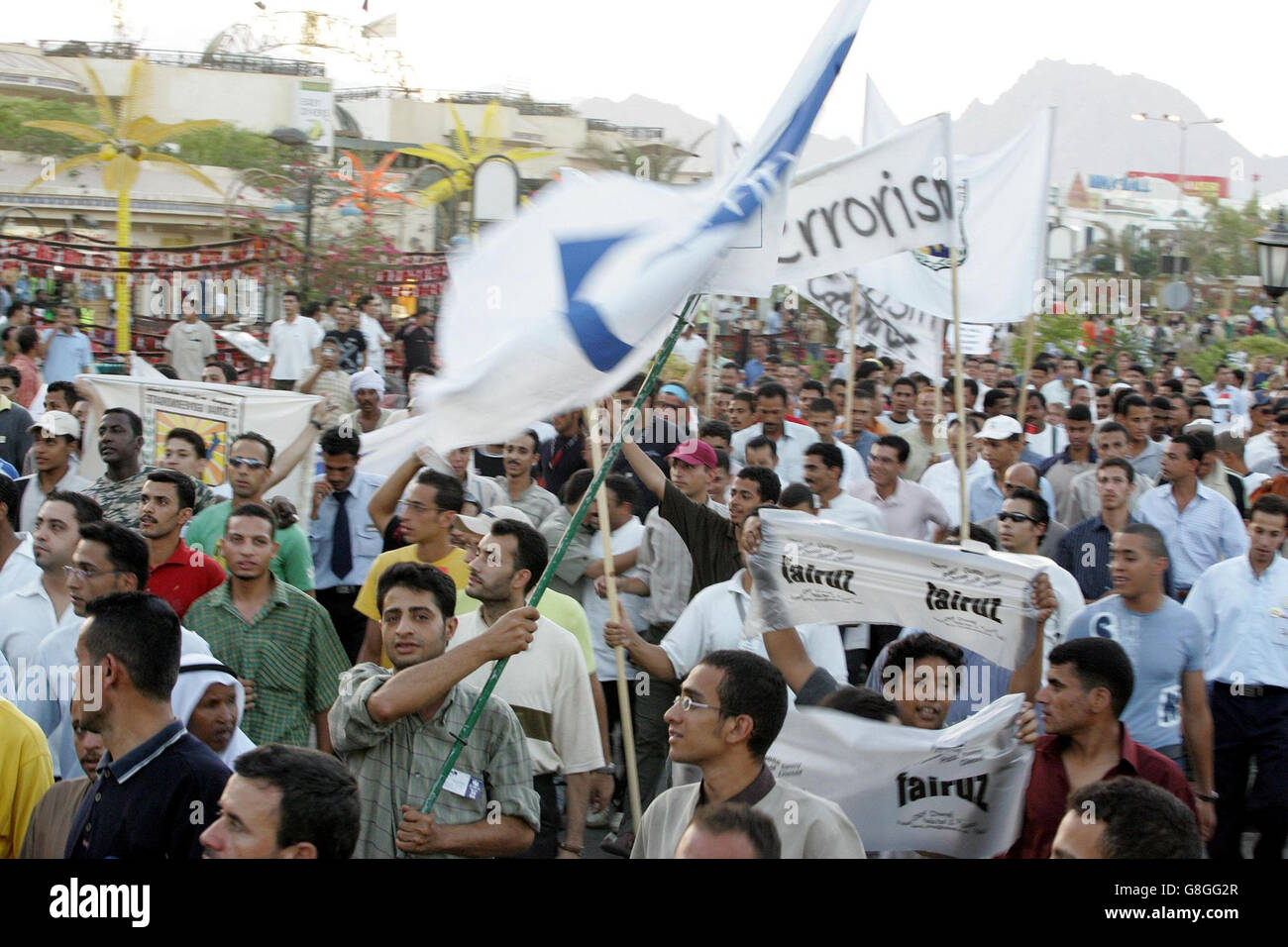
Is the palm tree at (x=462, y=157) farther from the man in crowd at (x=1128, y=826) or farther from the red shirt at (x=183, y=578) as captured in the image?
the man in crowd at (x=1128, y=826)

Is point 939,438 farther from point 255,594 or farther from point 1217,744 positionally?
point 255,594

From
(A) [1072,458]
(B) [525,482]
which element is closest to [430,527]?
(B) [525,482]

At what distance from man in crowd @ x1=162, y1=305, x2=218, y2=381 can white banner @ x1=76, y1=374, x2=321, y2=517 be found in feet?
22.5

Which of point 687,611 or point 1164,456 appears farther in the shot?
point 1164,456

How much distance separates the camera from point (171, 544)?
20.4 ft

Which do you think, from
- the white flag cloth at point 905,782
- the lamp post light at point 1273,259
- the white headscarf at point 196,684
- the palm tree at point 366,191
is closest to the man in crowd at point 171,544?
the white headscarf at point 196,684

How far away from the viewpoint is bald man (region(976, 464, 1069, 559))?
7.88 metres

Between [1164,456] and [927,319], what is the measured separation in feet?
7.36

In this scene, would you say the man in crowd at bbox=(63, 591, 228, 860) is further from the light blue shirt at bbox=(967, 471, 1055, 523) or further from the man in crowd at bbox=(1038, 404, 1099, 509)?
the man in crowd at bbox=(1038, 404, 1099, 509)

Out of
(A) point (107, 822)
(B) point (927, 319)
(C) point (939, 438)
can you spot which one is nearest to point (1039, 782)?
(A) point (107, 822)

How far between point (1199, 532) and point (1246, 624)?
6.00ft

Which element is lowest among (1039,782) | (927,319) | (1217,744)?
(1217,744)

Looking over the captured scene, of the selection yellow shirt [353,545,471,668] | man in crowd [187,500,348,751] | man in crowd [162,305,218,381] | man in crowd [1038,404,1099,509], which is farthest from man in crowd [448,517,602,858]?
man in crowd [162,305,218,381]
